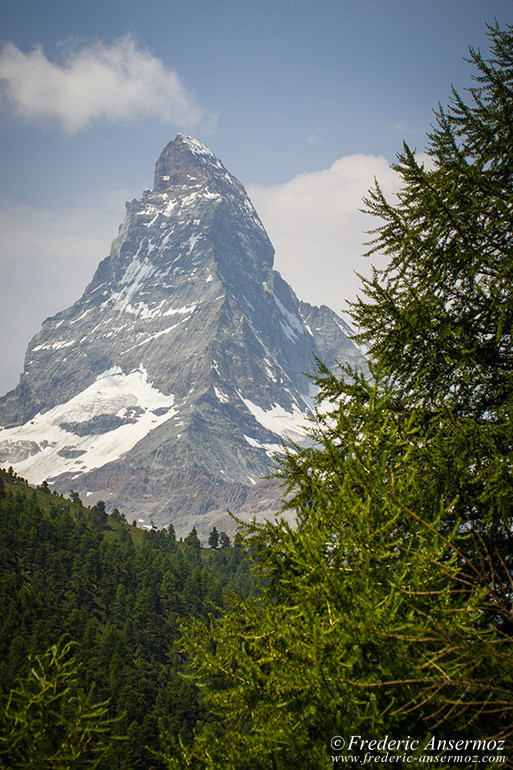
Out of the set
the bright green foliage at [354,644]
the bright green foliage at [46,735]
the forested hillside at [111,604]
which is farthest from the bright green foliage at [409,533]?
the forested hillside at [111,604]

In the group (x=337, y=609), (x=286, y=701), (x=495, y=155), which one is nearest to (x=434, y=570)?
(x=337, y=609)

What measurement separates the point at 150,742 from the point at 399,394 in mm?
53212

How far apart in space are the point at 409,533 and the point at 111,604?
88236mm

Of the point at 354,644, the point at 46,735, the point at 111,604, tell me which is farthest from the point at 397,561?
the point at 111,604

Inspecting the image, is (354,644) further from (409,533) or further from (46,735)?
(46,735)

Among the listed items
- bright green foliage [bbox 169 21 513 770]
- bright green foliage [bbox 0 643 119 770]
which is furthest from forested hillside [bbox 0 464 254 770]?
bright green foliage [bbox 169 21 513 770]

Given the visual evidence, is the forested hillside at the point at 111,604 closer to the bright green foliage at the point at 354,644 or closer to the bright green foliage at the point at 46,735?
the bright green foliage at the point at 46,735

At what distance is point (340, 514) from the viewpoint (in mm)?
4695

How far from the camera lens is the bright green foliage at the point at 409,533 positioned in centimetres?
395

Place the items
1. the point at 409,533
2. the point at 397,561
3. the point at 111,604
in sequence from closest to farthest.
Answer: the point at 397,561
the point at 409,533
the point at 111,604

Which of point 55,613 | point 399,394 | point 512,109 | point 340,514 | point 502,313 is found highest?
point 512,109

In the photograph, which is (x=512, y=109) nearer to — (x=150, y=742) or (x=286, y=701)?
(x=286, y=701)

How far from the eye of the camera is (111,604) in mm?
82750

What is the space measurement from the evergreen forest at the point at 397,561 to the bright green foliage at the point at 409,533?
3 centimetres
